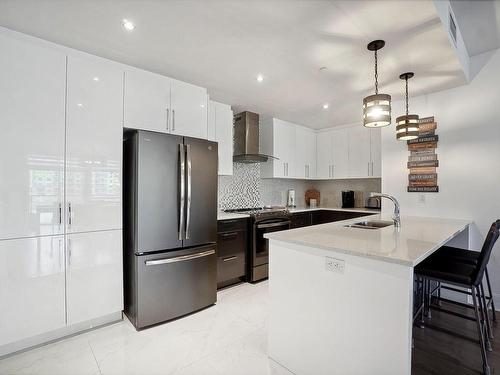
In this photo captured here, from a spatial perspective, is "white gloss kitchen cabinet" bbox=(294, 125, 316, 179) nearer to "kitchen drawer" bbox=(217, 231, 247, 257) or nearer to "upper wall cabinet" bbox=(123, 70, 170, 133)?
"kitchen drawer" bbox=(217, 231, 247, 257)

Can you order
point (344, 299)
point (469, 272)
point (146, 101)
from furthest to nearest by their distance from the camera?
point (146, 101) → point (469, 272) → point (344, 299)

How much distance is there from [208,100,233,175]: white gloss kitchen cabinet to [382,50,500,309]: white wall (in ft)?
7.34

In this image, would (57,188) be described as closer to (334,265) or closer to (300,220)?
(334,265)

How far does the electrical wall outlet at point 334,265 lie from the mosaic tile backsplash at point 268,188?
7.99ft

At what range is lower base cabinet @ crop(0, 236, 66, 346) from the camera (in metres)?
1.84

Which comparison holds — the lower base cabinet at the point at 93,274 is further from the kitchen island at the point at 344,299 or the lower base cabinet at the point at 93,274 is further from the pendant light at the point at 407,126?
the pendant light at the point at 407,126

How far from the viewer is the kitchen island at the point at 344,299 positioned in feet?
4.21

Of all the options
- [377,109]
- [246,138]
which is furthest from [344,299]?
[246,138]

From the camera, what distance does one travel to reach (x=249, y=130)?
12.6 ft

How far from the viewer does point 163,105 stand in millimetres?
2600

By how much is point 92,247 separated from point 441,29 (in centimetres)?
317

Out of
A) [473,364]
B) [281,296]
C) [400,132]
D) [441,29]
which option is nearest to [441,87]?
[400,132]

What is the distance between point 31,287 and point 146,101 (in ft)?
5.97

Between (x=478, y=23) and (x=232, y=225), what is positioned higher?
→ (x=478, y=23)
